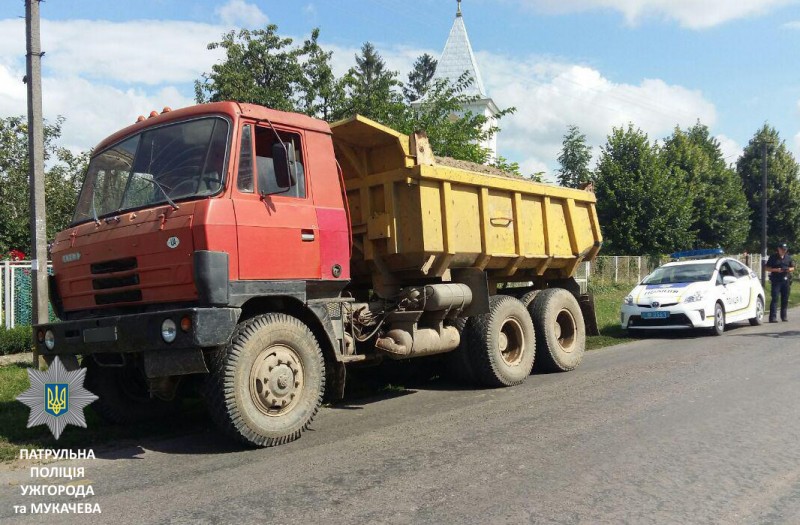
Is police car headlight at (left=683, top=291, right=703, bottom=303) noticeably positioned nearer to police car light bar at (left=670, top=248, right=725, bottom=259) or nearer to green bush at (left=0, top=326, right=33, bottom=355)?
police car light bar at (left=670, top=248, right=725, bottom=259)

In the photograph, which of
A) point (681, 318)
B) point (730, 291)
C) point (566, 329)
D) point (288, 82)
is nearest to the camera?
point (566, 329)

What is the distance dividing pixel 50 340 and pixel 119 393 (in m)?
0.90

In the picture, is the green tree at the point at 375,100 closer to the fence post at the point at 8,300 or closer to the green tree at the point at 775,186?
the fence post at the point at 8,300

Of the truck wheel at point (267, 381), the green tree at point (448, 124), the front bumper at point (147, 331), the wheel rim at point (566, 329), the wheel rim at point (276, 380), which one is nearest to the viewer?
the front bumper at point (147, 331)

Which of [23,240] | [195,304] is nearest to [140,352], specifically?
[195,304]

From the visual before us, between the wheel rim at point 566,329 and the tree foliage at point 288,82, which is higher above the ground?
the tree foliage at point 288,82

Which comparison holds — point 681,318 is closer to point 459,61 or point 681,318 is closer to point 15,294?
point 15,294

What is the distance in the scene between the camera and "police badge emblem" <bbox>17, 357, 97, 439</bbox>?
5.55 meters

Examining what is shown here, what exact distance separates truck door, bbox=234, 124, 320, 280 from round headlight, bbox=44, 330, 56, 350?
1.86 metres

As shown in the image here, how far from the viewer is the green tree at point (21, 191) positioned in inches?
680

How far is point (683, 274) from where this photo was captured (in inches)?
555

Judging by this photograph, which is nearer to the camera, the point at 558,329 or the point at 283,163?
the point at 283,163

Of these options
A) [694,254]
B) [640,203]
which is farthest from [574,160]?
[694,254]

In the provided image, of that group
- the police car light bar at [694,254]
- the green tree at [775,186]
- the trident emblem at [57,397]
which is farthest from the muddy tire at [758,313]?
the green tree at [775,186]
